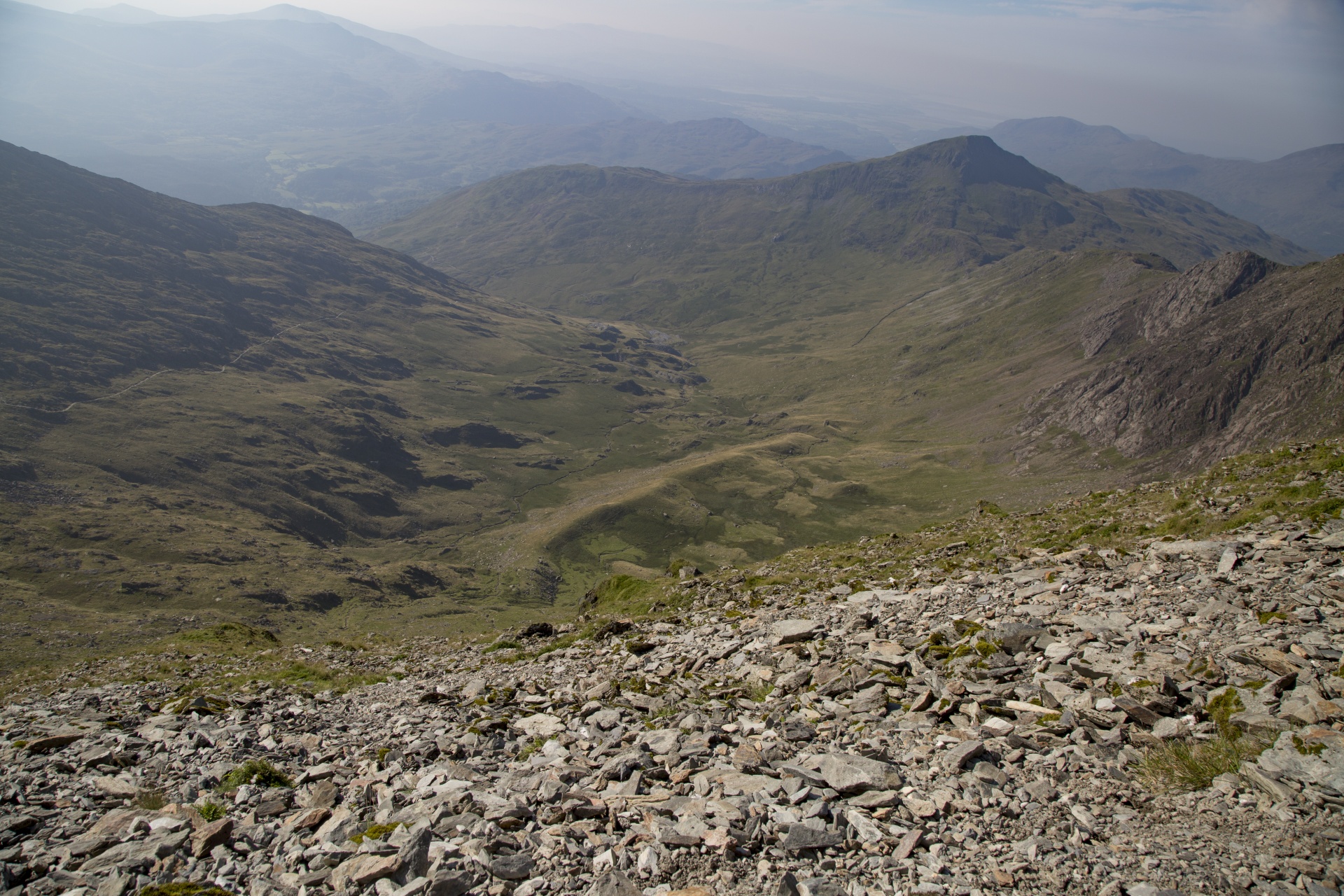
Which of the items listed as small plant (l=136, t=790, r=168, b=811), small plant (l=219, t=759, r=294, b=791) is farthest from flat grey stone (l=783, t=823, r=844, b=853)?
small plant (l=136, t=790, r=168, b=811)

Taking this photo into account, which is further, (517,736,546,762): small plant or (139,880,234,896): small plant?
(517,736,546,762): small plant

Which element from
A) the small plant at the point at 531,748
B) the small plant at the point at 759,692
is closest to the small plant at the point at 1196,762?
the small plant at the point at 759,692

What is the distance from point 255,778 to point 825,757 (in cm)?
1494

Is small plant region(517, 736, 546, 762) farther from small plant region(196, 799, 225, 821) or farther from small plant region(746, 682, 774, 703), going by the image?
small plant region(196, 799, 225, 821)

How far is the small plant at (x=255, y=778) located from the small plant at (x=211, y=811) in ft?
3.57

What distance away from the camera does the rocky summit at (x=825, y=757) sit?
10.7m

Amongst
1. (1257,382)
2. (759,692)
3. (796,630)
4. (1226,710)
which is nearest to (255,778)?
(759,692)

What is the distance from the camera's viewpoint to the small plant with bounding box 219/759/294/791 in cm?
1697

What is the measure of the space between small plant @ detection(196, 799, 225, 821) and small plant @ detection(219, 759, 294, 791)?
3.57 ft

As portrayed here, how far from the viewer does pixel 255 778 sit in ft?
56.3

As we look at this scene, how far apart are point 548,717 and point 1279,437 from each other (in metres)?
194

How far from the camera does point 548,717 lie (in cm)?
2056

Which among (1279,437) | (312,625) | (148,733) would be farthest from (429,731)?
(1279,437)

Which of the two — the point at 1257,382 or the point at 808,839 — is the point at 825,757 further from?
the point at 1257,382
